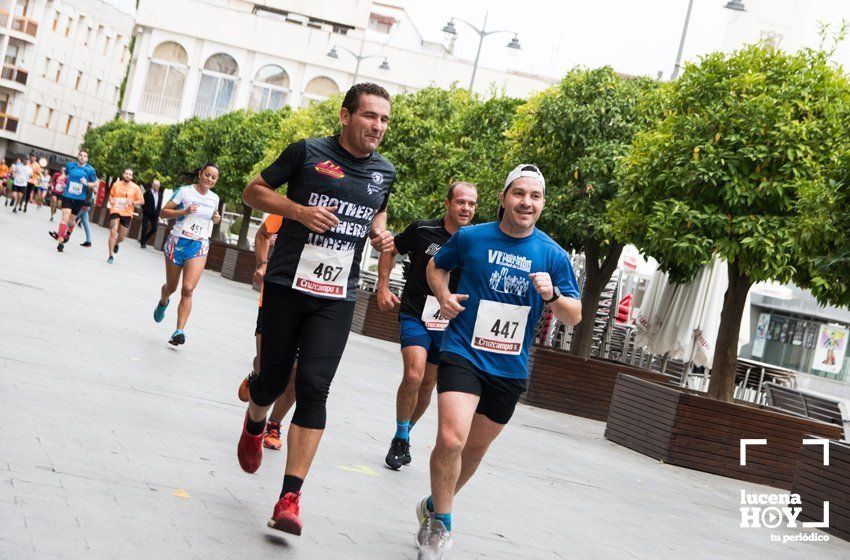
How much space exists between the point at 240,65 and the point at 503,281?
72.4 meters

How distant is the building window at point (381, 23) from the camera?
98938 millimetres

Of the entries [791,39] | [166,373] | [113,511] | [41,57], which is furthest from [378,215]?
[41,57]

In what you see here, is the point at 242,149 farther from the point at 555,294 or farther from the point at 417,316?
the point at 555,294

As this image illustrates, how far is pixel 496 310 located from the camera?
19.8ft

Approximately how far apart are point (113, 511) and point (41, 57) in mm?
84003

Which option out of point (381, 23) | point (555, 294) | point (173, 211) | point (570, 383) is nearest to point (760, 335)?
point (570, 383)

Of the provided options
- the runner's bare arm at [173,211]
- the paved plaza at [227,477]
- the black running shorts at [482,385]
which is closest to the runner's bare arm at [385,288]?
the paved plaza at [227,477]

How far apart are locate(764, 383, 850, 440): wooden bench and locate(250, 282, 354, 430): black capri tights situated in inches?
412

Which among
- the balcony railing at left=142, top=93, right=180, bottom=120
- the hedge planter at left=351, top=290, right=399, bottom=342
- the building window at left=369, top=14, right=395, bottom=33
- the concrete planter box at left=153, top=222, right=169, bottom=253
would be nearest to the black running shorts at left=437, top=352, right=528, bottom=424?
the hedge planter at left=351, top=290, right=399, bottom=342

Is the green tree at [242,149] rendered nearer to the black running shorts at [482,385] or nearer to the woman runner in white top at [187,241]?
the woman runner in white top at [187,241]

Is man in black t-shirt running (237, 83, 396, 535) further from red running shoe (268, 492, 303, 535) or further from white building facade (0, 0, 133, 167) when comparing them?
white building facade (0, 0, 133, 167)

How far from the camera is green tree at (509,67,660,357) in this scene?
18000 millimetres

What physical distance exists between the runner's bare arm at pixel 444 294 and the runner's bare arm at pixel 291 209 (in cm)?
61

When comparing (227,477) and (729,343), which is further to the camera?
(729,343)
